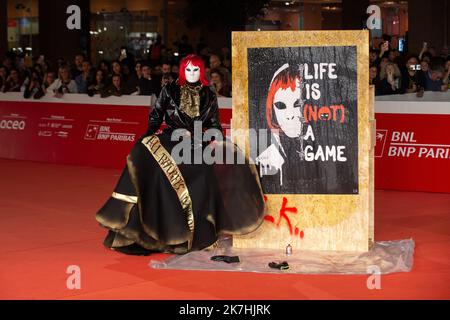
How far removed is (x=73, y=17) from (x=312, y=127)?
1959 centimetres

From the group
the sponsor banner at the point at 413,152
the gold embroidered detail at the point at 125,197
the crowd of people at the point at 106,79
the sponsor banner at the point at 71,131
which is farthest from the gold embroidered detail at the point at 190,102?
the sponsor banner at the point at 71,131

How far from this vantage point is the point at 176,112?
28.3ft

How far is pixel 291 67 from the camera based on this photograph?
27.5ft

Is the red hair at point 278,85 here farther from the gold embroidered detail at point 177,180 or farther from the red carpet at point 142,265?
the red carpet at point 142,265

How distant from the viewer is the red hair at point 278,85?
27.5 ft

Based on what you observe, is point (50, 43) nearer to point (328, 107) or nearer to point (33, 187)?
point (33, 187)

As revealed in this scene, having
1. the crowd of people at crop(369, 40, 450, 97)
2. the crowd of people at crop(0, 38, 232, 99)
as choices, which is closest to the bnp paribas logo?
the crowd of people at crop(0, 38, 232, 99)

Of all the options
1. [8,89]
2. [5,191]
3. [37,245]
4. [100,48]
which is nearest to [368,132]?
[37,245]

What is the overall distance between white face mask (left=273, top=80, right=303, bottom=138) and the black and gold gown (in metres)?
0.51

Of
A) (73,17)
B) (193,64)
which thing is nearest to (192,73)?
(193,64)

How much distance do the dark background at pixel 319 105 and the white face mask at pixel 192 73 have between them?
510mm

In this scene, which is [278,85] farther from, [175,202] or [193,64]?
[175,202]

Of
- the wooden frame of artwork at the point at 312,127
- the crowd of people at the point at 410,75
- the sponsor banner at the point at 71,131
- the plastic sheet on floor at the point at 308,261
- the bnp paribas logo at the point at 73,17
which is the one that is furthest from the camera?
the bnp paribas logo at the point at 73,17

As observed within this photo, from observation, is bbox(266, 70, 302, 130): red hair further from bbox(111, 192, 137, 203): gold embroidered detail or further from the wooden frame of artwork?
bbox(111, 192, 137, 203): gold embroidered detail
